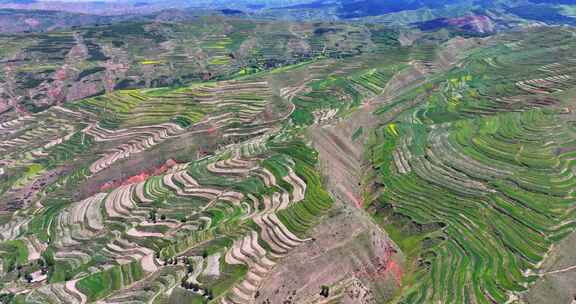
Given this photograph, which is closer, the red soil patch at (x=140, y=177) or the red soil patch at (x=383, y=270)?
the red soil patch at (x=383, y=270)

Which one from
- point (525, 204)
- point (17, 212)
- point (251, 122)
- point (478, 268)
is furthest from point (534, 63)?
point (17, 212)

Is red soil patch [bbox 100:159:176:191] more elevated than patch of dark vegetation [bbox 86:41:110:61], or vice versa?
patch of dark vegetation [bbox 86:41:110:61]

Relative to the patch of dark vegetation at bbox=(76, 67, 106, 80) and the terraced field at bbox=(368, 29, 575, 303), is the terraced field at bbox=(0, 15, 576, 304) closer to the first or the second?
the terraced field at bbox=(368, 29, 575, 303)

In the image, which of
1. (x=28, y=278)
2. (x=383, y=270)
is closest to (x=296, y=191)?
(x=383, y=270)

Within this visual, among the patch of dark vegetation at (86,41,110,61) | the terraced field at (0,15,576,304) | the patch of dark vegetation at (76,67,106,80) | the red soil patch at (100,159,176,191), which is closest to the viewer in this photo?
the terraced field at (0,15,576,304)

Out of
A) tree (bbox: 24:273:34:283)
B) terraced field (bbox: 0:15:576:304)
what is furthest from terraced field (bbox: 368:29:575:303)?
tree (bbox: 24:273:34:283)

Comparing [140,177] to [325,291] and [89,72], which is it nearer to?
[325,291]

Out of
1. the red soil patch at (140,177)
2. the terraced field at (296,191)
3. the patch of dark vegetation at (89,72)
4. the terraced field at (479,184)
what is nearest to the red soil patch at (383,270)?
the terraced field at (296,191)

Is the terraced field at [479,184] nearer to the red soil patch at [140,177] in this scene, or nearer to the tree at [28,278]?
the red soil patch at [140,177]
